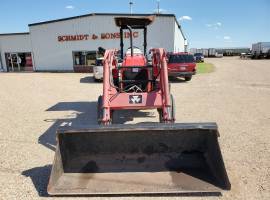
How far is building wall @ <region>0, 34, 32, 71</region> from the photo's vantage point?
26.0m

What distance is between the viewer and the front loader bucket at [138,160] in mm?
3527

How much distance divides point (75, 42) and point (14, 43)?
7.48m

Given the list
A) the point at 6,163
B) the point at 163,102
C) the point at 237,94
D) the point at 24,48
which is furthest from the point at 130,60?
the point at 24,48

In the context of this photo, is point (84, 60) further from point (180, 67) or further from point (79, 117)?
point (79, 117)

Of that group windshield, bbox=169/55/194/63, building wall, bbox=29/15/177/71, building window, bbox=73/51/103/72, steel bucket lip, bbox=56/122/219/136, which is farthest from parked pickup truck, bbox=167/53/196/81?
steel bucket lip, bbox=56/122/219/136

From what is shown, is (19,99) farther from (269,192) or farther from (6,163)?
(269,192)

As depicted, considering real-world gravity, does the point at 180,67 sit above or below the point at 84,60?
below

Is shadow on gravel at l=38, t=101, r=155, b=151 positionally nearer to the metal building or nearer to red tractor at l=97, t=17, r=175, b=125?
red tractor at l=97, t=17, r=175, b=125

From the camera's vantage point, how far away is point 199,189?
345 cm

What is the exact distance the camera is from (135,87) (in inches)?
245

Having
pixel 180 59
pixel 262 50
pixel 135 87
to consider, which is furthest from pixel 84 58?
pixel 262 50

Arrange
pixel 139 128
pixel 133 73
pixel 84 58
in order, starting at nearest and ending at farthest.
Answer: pixel 139 128 < pixel 133 73 < pixel 84 58

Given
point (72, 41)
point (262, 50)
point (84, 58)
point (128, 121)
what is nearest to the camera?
point (128, 121)

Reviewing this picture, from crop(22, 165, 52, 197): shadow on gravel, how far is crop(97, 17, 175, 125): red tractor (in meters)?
1.28
